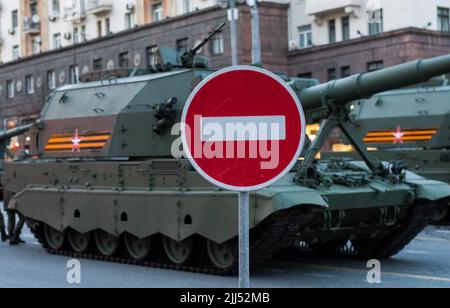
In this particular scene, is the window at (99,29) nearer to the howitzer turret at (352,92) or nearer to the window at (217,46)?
the window at (217,46)

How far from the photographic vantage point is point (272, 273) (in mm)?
11875

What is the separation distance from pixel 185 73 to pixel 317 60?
24250mm

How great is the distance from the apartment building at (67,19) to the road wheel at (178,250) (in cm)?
2696

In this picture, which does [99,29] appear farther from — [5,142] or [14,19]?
[5,142]

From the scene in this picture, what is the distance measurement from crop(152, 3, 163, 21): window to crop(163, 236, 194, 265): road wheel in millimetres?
30775

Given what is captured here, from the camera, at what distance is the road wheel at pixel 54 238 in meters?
14.6

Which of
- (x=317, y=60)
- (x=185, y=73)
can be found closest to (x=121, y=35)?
(x=317, y=60)

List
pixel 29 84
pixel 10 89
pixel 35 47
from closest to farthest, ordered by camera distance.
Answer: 1. pixel 35 47
2. pixel 29 84
3. pixel 10 89

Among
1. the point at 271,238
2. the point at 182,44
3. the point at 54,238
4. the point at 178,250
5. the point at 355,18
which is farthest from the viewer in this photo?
the point at 182,44

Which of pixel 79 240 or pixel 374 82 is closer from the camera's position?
pixel 374 82

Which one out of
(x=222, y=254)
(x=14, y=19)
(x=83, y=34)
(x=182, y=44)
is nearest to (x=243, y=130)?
(x=222, y=254)

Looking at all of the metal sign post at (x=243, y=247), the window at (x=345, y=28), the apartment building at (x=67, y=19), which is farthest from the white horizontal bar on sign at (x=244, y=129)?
the apartment building at (x=67, y=19)

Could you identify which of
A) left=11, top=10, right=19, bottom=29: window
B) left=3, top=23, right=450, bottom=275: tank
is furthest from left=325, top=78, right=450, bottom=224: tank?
left=11, top=10, right=19, bottom=29: window

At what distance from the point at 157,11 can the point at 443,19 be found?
14047 mm
